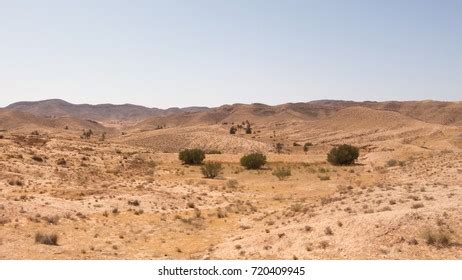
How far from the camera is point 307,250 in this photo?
13.9 meters

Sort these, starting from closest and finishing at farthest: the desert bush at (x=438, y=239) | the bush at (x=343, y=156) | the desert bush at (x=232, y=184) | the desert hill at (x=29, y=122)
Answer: the desert bush at (x=438, y=239)
the desert bush at (x=232, y=184)
the bush at (x=343, y=156)
the desert hill at (x=29, y=122)

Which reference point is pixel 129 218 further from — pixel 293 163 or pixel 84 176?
pixel 293 163

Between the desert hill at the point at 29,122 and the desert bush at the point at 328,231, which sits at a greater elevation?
the desert hill at the point at 29,122

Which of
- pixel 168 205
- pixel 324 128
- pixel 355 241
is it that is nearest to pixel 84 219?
pixel 168 205

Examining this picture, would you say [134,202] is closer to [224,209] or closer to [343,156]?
[224,209]

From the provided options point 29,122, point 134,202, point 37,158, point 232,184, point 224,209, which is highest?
point 29,122

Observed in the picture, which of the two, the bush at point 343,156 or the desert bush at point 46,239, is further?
the bush at point 343,156

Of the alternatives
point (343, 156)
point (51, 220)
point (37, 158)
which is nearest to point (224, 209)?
point (51, 220)

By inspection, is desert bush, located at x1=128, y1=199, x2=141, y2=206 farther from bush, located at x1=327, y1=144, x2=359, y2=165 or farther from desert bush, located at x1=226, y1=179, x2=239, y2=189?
bush, located at x1=327, y1=144, x2=359, y2=165

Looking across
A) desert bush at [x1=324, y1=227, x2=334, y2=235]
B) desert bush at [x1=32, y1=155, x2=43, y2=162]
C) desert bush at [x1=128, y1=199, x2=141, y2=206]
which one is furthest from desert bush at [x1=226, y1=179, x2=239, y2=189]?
desert bush at [x1=324, y1=227, x2=334, y2=235]

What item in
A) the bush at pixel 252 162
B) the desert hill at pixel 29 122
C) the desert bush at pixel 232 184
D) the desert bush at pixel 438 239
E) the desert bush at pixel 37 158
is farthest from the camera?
the desert hill at pixel 29 122

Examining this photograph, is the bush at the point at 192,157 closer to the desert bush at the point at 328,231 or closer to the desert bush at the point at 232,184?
the desert bush at the point at 232,184

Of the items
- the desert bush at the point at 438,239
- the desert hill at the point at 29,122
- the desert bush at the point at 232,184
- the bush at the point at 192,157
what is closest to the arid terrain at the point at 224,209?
the desert bush at the point at 438,239

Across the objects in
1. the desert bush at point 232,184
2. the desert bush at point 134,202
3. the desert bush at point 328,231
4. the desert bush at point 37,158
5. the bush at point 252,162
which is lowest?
the desert bush at point 232,184
